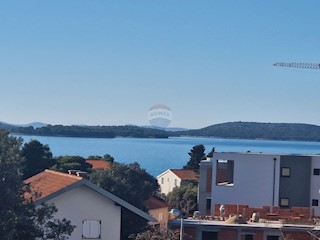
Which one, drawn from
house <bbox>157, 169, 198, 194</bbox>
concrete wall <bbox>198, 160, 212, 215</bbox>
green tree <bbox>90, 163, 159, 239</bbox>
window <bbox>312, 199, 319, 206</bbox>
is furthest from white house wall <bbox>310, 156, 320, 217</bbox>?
house <bbox>157, 169, 198, 194</bbox>

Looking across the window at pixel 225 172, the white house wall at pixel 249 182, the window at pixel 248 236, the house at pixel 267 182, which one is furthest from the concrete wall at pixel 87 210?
the window at pixel 225 172

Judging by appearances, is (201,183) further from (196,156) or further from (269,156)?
(196,156)

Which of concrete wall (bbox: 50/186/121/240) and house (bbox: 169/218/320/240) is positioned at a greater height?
concrete wall (bbox: 50/186/121/240)

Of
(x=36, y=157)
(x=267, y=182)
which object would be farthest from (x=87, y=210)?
(x=36, y=157)

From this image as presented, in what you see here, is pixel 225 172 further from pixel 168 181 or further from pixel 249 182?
pixel 168 181

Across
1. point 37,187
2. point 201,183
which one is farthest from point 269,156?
point 37,187

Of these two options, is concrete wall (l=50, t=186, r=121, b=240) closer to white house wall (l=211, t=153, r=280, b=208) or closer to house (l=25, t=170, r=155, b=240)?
house (l=25, t=170, r=155, b=240)
